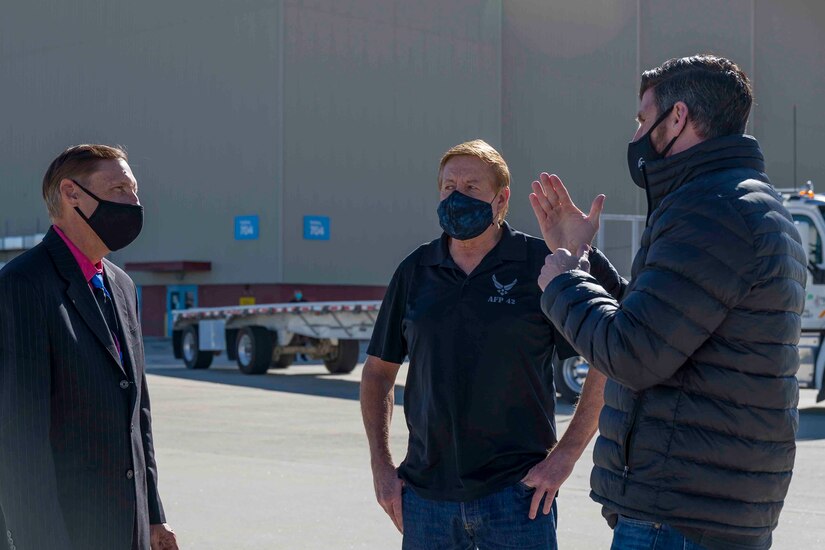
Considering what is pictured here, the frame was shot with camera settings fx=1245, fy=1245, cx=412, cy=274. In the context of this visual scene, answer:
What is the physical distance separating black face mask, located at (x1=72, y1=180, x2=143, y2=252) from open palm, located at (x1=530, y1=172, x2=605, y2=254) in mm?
1298

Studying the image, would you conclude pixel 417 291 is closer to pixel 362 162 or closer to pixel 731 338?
pixel 731 338

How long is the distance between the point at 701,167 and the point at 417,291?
4.00 feet

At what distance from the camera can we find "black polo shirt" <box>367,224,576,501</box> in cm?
386

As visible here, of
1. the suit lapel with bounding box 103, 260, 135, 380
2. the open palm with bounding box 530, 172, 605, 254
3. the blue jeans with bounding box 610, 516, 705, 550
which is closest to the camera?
the blue jeans with bounding box 610, 516, 705, 550

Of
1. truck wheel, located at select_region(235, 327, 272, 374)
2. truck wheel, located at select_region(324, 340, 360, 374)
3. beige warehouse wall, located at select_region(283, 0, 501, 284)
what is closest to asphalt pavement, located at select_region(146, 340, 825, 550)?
truck wheel, located at select_region(235, 327, 272, 374)

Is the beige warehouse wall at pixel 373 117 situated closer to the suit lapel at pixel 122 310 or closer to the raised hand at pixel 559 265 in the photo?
the suit lapel at pixel 122 310

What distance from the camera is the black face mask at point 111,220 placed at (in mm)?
3920

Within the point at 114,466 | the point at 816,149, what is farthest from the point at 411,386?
the point at 816,149

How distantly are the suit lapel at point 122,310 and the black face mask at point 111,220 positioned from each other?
9 cm

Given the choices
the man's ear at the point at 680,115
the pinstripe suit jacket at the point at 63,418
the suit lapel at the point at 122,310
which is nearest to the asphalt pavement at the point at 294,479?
the suit lapel at the point at 122,310

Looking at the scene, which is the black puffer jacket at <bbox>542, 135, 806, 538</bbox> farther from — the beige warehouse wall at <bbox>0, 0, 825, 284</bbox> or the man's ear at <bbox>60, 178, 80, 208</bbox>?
the beige warehouse wall at <bbox>0, 0, 825, 284</bbox>

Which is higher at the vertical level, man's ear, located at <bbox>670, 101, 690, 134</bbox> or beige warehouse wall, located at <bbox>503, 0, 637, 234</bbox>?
beige warehouse wall, located at <bbox>503, 0, 637, 234</bbox>

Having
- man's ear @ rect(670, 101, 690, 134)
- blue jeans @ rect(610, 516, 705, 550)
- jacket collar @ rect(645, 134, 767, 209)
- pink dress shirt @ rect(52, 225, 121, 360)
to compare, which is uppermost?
man's ear @ rect(670, 101, 690, 134)

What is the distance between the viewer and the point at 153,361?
2891 cm
